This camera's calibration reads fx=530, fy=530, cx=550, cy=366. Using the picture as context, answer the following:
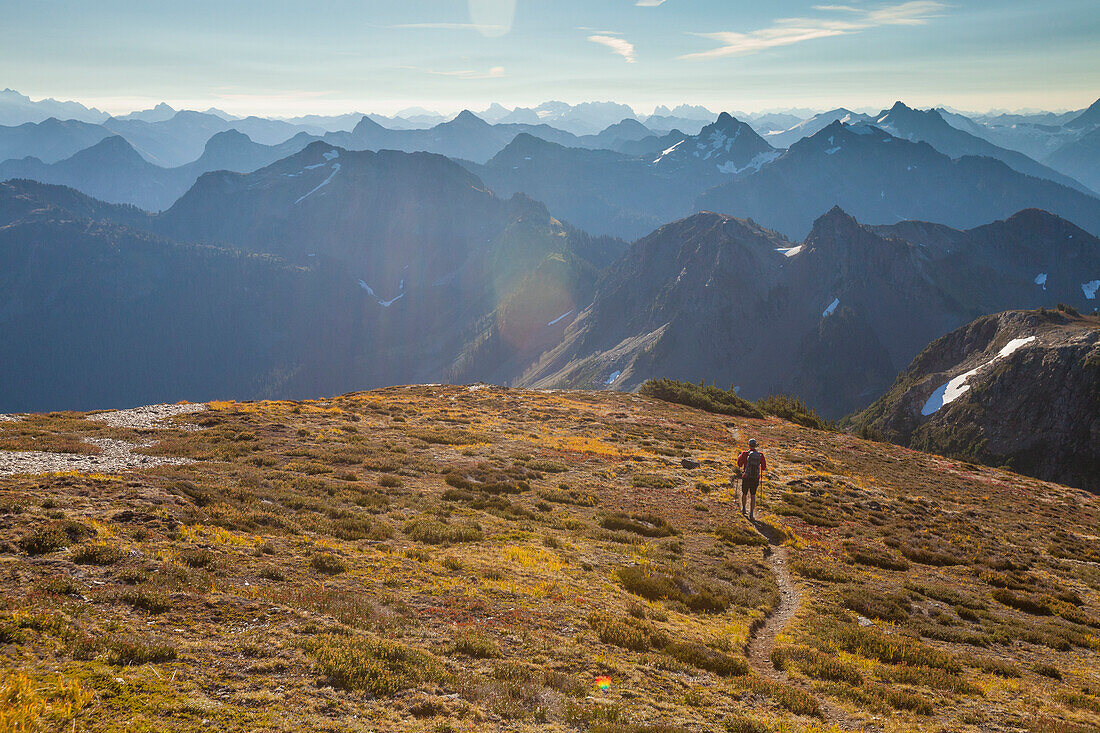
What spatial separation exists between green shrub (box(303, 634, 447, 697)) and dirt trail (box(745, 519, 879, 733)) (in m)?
9.18

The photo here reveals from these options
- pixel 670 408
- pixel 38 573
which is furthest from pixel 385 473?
pixel 670 408

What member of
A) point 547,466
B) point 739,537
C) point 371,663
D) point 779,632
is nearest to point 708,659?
point 779,632

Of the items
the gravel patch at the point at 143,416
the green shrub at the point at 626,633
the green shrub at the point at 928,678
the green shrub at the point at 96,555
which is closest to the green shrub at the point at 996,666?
the green shrub at the point at 928,678

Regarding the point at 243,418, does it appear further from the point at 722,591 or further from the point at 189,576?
the point at 722,591

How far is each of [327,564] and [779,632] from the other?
14756mm

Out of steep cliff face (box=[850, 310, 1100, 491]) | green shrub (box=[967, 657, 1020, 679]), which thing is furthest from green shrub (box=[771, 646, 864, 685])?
steep cliff face (box=[850, 310, 1100, 491])

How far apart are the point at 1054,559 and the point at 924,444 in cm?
13970

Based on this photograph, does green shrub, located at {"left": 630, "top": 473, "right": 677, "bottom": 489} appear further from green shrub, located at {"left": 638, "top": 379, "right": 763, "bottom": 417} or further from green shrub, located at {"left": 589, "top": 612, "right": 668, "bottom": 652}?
green shrub, located at {"left": 638, "top": 379, "right": 763, "bottom": 417}

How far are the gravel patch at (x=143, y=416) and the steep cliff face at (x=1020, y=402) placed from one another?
145 m

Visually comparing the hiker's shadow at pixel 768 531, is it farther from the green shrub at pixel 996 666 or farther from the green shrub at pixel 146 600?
the green shrub at pixel 146 600

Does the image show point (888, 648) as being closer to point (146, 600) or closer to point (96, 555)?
point (146, 600)

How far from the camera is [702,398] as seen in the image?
3189 inches

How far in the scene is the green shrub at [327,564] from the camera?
53.7ft

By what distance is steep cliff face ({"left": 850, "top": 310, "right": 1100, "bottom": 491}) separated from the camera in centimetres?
12750
